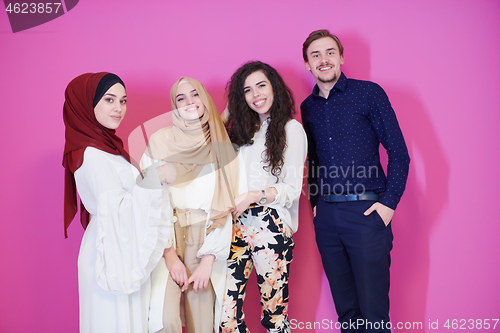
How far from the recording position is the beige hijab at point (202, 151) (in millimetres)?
1772

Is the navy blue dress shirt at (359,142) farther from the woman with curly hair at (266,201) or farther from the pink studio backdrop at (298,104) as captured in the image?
the pink studio backdrop at (298,104)

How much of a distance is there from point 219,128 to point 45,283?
69.4 inches

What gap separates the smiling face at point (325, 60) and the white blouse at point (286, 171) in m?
0.35

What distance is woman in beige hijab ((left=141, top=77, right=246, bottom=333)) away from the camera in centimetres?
171

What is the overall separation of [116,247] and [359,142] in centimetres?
139

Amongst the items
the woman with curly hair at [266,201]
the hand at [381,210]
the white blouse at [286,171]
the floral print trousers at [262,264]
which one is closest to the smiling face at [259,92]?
the woman with curly hair at [266,201]

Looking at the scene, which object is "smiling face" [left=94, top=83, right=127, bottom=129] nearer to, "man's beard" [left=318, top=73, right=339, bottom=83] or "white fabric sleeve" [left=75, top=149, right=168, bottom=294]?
"white fabric sleeve" [left=75, top=149, right=168, bottom=294]

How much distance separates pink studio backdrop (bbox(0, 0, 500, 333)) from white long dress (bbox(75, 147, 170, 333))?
0.94m

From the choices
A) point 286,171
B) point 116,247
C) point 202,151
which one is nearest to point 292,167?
point 286,171

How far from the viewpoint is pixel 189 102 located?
184 cm

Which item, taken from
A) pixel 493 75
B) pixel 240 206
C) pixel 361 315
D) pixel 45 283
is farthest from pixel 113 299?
Result: pixel 493 75

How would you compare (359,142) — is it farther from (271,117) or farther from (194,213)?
(194,213)

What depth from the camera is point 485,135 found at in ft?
7.81

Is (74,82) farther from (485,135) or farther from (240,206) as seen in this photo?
(485,135)
